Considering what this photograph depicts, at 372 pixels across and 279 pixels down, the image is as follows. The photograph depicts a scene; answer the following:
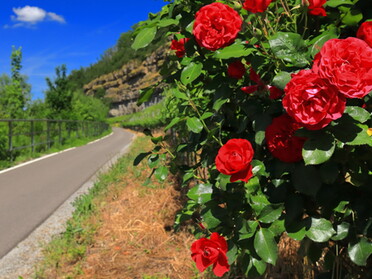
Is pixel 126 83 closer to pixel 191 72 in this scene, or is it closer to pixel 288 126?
pixel 191 72

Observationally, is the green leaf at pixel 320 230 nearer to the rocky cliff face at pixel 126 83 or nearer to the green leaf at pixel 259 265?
the green leaf at pixel 259 265

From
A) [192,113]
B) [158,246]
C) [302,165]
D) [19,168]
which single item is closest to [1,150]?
[19,168]

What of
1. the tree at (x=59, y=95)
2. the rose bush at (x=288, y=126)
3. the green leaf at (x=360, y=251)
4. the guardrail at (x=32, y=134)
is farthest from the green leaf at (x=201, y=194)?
the tree at (x=59, y=95)

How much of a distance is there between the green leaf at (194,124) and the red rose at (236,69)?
1.02 feet

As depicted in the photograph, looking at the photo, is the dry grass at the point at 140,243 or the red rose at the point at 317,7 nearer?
the red rose at the point at 317,7

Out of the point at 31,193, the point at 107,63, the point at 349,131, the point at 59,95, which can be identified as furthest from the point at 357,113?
the point at 107,63

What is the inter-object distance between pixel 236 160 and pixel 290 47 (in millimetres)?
433

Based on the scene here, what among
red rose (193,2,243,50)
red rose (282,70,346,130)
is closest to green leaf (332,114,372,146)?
red rose (282,70,346,130)

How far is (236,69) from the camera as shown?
142 cm

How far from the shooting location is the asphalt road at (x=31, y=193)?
4.69 meters

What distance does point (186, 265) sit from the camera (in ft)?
10.3

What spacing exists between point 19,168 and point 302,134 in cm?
1102

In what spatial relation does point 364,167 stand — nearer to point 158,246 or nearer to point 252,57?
point 252,57

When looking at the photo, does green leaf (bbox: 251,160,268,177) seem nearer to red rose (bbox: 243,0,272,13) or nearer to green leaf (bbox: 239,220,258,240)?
green leaf (bbox: 239,220,258,240)
